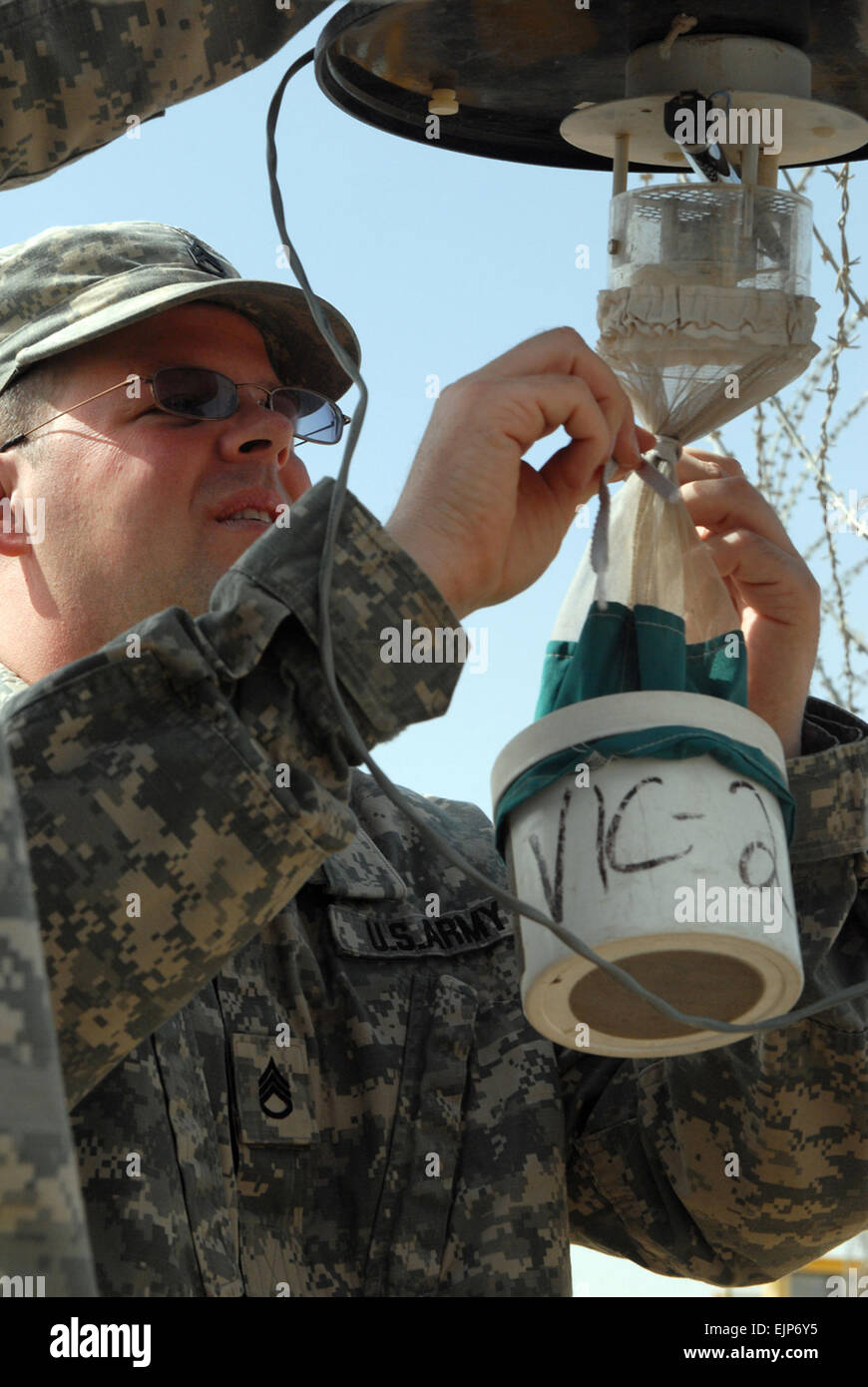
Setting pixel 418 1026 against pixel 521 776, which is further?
pixel 418 1026

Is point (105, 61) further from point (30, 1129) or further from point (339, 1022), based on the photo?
point (339, 1022)

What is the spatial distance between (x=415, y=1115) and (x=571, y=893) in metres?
0.85

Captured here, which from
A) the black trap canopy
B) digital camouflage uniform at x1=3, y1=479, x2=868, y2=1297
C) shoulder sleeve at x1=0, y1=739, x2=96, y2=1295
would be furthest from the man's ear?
shoulder sleeve at x1=0, y1=739, x2=96, y2=1295

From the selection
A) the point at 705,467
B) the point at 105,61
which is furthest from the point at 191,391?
the point at 105,61

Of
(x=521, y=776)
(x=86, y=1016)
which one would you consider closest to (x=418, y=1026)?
(x=521, y=776)

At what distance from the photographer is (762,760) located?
6.22 feet

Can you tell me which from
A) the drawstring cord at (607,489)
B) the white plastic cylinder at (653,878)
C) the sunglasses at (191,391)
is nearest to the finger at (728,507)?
the drawstring cord at (607,489)

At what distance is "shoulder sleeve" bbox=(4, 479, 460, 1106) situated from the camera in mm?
1636

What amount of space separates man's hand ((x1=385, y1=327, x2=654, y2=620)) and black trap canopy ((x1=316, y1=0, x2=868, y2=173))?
0.97 feet

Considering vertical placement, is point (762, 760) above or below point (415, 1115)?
above

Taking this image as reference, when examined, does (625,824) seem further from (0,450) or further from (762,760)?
(0,450)

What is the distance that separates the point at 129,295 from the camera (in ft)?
9.84

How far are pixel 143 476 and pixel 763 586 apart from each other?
43.6 inches

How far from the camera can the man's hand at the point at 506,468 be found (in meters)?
1.87
